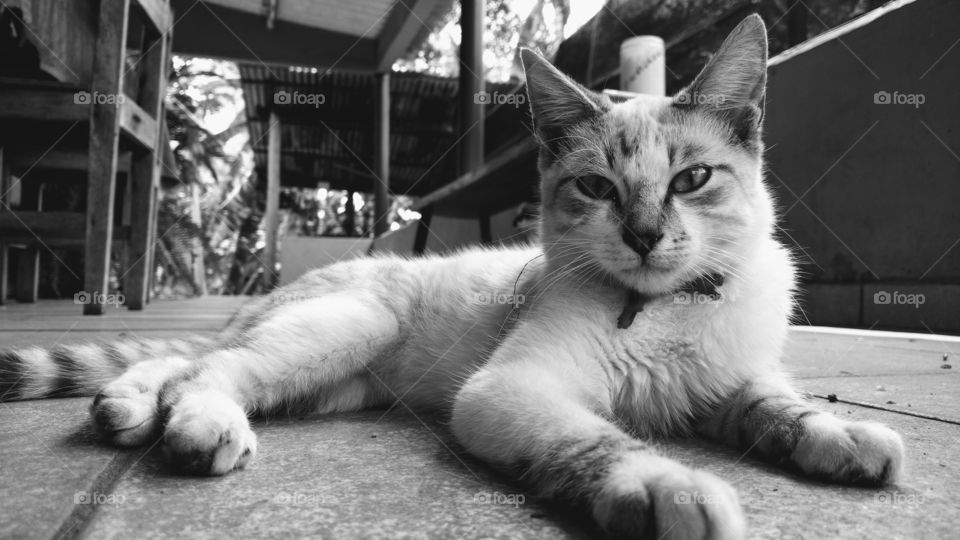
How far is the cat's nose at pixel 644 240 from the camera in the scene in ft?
5.60

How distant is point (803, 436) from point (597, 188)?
0.93 metres

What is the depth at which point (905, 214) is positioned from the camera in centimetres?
388

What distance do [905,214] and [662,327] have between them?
3059 mm

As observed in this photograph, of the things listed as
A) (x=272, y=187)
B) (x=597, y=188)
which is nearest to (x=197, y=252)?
(x=272, y=187)

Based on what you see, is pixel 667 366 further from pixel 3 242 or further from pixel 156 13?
pixel 3 242

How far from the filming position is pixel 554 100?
89.8 inches

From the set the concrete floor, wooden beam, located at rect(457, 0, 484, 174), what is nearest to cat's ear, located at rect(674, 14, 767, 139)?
the concrete floor

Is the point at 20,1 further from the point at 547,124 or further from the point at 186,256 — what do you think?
the point at 186,256

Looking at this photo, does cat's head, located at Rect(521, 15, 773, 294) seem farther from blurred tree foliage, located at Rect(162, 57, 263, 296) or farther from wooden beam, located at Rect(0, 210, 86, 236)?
blurred tree foliage, located at Rect(162, 57, 263, 296)

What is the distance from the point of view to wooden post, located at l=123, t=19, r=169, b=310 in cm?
570

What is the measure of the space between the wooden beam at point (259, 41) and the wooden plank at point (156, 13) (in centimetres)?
183

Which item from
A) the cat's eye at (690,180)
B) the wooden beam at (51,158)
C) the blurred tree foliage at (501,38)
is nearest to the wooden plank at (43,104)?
the wooden beam at (51,158)

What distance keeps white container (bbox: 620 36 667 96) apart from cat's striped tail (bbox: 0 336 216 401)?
314 centimetres

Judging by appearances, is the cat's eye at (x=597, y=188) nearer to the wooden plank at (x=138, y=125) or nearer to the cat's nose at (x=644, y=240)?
the cat's nose at (x=644, y=240)
